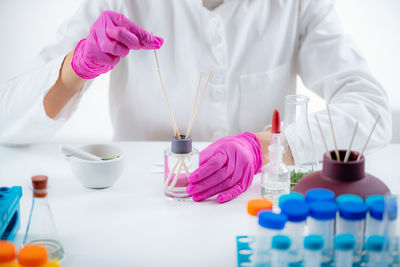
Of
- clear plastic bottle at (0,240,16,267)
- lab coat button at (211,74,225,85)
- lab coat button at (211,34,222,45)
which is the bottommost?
clear plastic bottle at (0,240,16,267)

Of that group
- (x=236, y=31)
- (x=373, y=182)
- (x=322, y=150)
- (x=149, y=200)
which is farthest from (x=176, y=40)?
(x=373, y=182)

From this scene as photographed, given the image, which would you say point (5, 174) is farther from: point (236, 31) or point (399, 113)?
point (399, 113)

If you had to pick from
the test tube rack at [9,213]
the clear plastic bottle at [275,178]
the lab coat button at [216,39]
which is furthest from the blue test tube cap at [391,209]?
the lab coat button at [216,39]

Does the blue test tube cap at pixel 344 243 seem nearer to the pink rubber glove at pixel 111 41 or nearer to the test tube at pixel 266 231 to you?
the test tube at pixel 266 231

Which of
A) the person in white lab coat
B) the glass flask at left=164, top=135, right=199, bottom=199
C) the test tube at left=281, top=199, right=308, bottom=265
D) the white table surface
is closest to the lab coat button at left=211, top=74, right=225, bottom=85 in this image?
the person in white lab coat

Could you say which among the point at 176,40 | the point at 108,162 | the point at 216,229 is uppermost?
the point at 176,40

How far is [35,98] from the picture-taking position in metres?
1.54

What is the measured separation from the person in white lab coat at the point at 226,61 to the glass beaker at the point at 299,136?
0.39 m

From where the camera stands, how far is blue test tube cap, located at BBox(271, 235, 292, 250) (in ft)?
2.51

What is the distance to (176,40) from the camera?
6.08ft

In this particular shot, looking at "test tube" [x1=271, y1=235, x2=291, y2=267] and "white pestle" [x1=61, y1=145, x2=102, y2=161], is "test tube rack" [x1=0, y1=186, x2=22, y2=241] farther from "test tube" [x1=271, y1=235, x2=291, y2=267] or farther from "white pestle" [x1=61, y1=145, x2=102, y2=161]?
"test tube" [x1=271, y1=235, x2=291, y2=267]

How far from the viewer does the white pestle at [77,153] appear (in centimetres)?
122

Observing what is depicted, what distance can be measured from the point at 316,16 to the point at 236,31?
32 cm

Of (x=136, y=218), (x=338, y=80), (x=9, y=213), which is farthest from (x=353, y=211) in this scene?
(x=338, y=80)
